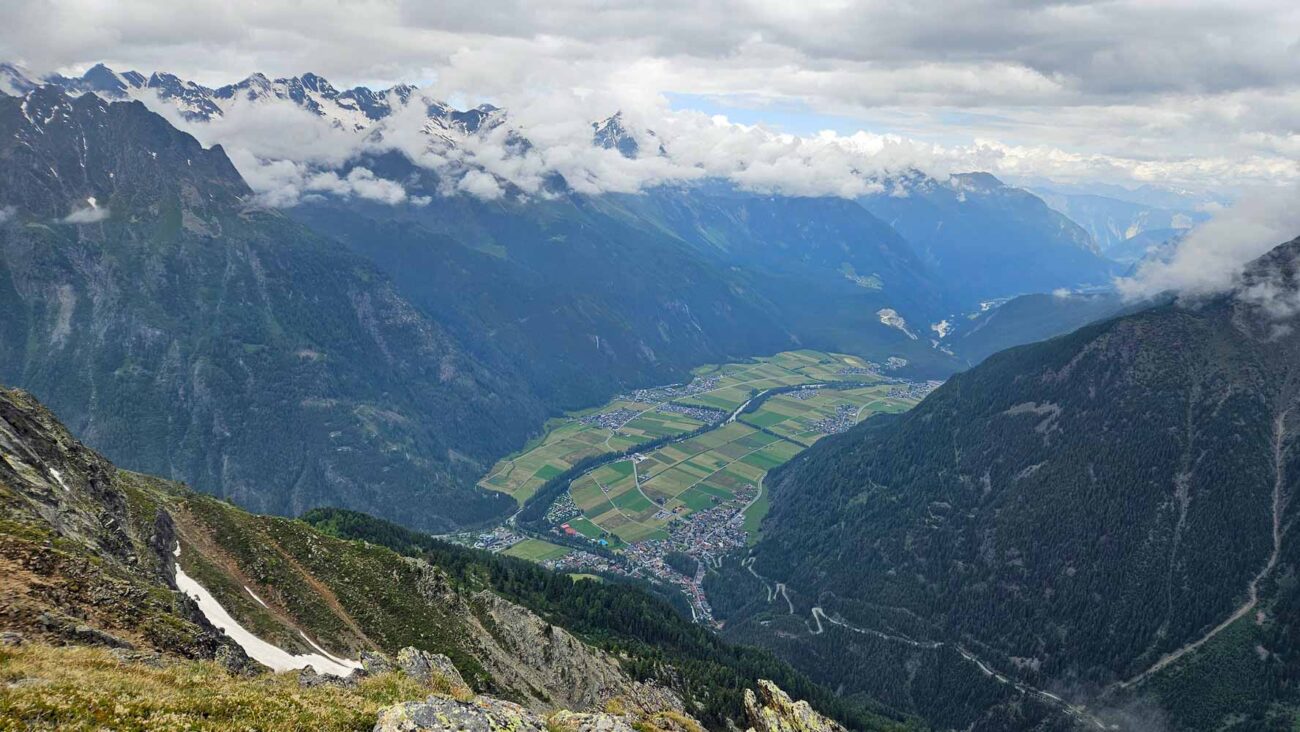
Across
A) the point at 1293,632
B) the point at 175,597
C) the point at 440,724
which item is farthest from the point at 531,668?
the point at 1293,632

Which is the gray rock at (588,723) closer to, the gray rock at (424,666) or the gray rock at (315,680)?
the gray rock at (424,666)

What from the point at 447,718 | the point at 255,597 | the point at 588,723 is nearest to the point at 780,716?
the point at 588,723

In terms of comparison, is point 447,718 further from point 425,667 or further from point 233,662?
point 425,667

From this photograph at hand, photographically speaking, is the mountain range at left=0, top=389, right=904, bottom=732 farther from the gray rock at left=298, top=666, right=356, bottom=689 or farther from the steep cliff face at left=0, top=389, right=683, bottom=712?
the gray rock at left=298, top=666, right=356, bottom=689

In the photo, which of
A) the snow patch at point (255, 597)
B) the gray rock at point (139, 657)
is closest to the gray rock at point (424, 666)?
the gray rock at point (139, 657)

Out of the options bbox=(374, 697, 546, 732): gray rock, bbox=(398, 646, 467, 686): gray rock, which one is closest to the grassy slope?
bbox=(374, 697, 546, 732): gray rock

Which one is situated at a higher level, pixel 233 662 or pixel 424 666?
pixel 233 662

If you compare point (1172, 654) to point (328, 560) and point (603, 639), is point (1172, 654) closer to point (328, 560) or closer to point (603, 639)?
point (603, 639)

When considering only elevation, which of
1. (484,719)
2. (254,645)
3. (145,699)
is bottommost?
(254,645)
